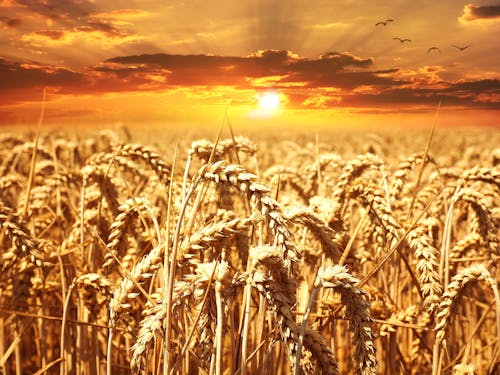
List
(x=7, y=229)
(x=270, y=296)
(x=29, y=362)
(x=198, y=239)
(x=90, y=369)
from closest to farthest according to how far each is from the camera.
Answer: (x=270, y=296) < (x=198, y=239) < (x=7, y=229) < (x=90, y=369) < (x=29, y=362)

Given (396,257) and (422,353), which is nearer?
(396,257)

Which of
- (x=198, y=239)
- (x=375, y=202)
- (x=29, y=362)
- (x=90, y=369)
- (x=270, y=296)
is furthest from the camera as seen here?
(x=29, y=362)

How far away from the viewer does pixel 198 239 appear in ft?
4.77

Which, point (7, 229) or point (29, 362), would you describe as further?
point (29, 362)

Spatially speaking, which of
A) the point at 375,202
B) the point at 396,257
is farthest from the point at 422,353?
the point at 375,202

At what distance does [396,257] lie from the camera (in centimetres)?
234

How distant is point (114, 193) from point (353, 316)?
1.46 metres

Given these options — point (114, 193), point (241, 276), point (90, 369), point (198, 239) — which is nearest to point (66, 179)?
point (114, 193)

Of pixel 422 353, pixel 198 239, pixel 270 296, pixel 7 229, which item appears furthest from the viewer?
pixel 422 353

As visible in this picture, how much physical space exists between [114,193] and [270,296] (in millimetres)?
1359

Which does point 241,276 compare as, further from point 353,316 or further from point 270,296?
point 353,316

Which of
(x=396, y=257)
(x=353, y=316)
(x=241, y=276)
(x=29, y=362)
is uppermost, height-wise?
(x=241, y=276)

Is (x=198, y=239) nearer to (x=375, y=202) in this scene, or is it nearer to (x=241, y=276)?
(x=241, y=276)

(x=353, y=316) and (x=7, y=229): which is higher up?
(x=7, y=229)
